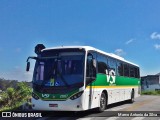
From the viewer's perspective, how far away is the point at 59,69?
40.5 ft

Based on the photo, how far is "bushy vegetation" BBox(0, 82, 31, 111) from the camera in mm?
21455

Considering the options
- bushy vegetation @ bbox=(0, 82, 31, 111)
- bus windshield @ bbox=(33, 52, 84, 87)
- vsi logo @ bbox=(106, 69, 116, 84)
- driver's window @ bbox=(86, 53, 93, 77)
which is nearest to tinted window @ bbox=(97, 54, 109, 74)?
vsi logo @ bbox=(106, 69, 116, 84)

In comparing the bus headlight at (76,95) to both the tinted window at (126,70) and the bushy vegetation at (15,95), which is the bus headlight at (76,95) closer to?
the tinted window at (126,70)

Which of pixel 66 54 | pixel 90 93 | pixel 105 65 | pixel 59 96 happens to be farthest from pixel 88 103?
pixel 105 65

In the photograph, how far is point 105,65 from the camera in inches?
610

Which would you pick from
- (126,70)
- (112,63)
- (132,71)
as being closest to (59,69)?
(112,63)

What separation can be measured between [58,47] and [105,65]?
3242 millimetres

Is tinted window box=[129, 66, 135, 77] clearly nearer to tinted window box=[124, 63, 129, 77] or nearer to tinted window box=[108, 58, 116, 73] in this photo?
tinted window box=[124, 63, 129, 77]

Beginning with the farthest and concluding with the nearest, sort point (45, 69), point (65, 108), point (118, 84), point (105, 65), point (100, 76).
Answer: point (118, 84)
point (105, 65)
point (100, 76)
point (45, 69)
point (65, 108)

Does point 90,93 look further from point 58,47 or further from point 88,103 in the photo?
point 58,47

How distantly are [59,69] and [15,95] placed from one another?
419 inches

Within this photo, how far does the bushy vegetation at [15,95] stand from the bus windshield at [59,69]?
8.94 metres

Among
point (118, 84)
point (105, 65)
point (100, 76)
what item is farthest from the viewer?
point (118, 84)

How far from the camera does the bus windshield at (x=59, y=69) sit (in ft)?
39.8
